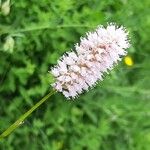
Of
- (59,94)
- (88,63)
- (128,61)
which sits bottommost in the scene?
(88,63)

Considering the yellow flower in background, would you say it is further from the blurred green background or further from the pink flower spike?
the pink flower spike

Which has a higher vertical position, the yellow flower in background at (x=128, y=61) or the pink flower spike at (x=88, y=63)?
the yellow flower in background at (x=128, y=61)

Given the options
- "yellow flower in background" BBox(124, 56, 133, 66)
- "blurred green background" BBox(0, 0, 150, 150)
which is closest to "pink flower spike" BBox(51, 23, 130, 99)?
"blurred green background" BBox(0, 0, 150, 150)

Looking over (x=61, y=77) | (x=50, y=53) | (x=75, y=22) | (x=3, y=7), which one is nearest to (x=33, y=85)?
(x=50, y=53)

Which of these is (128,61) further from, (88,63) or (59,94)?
(88,63)

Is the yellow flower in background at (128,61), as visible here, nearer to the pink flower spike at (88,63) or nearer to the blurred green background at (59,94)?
the blurred green background at (59,94)

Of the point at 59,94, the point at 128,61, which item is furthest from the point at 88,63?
the point at 128,61

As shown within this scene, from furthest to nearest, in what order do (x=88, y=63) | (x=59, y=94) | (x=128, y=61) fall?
1. (x=128, y=61)
2. (x=59, y=94)
3. (x=88, y=63)

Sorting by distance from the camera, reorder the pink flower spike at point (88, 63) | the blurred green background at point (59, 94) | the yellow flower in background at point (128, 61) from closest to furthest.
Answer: the pink flower spike at point (88, 63)
the blurred green background at point (59, 94)
the yellow flower in background at point (128, 61)

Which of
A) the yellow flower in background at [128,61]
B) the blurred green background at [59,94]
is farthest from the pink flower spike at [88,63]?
the yellow flower in background at [128,61]

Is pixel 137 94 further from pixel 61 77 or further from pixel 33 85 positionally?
pixel 61 77
